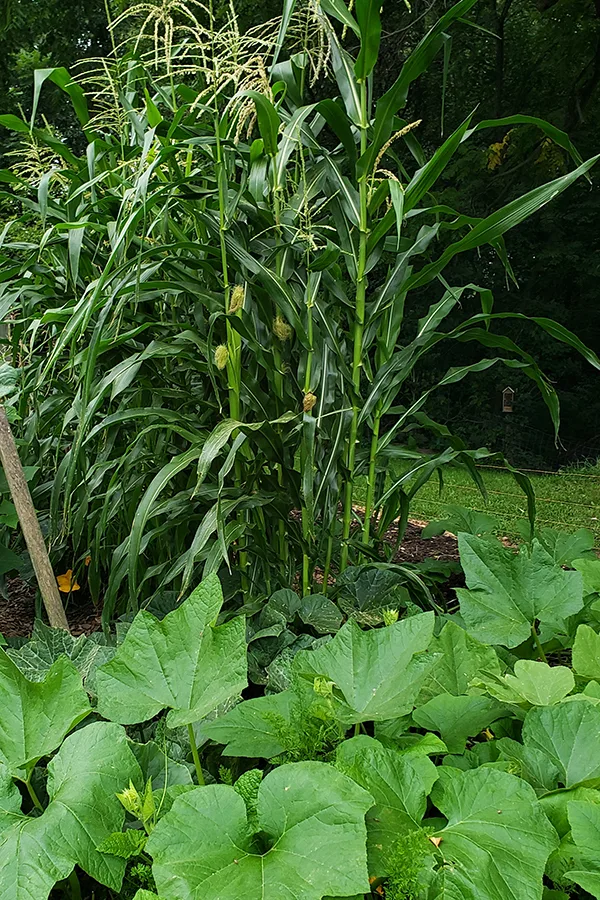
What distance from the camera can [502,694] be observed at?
690 millimetres

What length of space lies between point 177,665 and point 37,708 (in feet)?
0.46

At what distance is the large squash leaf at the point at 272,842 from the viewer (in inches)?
19.3

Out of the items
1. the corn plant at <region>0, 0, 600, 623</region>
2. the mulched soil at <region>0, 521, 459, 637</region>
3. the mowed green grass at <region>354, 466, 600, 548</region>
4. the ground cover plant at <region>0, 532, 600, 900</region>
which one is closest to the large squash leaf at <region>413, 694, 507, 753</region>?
the ground cover plant at <region>0, 532, 600, 900</region>

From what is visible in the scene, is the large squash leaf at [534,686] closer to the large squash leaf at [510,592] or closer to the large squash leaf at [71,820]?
the large squash leaf at [510,592]

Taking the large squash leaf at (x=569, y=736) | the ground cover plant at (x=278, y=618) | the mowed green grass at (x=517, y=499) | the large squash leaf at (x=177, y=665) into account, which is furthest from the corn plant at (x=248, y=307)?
the mowed green grass at (x=517, y=499)

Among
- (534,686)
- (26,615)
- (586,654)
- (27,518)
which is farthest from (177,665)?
(26,615)

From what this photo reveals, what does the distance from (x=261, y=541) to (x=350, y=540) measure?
0.23 metres

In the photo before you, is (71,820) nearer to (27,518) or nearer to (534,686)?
(534,686)

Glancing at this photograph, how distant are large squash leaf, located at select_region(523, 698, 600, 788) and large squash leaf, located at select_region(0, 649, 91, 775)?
431mm

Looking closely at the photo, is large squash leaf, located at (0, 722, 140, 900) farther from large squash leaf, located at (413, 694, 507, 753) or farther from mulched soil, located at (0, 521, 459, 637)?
mulched soil, located at (0, 521, 459, 637)

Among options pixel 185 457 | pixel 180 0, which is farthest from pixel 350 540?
pixel 180 0

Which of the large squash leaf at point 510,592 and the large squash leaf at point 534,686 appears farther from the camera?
the large squash leaf at point 510,592

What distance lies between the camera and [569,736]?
25.4 inches

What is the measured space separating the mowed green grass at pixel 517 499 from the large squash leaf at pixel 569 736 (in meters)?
2.76
